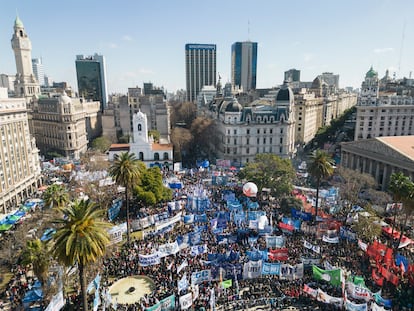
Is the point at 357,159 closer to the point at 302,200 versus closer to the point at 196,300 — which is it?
the point at 302,200

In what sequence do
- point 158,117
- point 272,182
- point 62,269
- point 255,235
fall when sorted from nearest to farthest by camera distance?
1. point 62,269
2. point 255,235
3. point 272,182
4. point 158,117

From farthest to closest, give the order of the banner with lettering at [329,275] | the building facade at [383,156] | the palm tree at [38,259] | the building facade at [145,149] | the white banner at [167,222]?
the building facade at [145,149] → the building facade at [383,156] → the white banner at [167,222] → the banner with lettering at [329,275] → the palm tree at [38,259]

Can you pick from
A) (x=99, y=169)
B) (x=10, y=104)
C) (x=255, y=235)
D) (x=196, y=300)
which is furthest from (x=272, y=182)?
(x=10, y=104)

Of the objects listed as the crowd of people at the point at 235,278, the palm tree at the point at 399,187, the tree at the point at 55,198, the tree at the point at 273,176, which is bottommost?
the crowd of people at the point at 235,278

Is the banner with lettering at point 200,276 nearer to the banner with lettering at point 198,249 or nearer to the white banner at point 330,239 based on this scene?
the banner with lettering at point 198,249

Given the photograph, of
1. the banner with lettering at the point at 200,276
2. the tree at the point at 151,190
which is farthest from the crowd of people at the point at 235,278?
the tree at the point at 151,190

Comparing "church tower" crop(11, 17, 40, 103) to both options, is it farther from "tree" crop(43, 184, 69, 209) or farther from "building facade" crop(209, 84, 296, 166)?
"tree" crop(43, 184, 69, 209)
